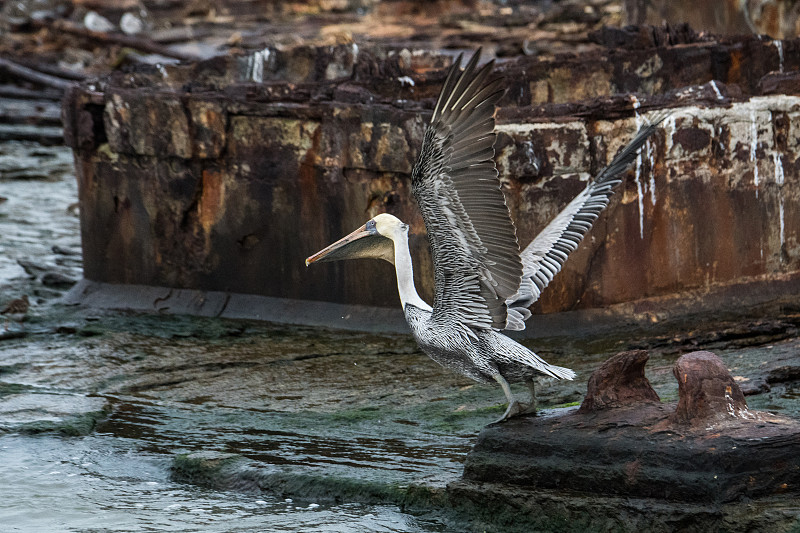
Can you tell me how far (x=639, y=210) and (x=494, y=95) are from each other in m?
2.76

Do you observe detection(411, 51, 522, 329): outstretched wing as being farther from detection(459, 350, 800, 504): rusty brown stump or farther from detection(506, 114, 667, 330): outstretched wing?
detection(459, 350, 800, 504): rusty brown stump

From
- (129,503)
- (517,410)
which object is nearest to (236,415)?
(129,503)

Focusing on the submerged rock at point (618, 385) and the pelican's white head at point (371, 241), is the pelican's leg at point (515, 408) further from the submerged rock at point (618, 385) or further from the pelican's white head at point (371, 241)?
the pelican's white head at point (371, 241)

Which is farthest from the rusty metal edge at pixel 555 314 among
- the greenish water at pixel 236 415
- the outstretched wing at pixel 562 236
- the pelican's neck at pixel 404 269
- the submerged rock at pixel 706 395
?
the submerged rock at pixel 706 395

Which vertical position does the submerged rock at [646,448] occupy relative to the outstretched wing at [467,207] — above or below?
below

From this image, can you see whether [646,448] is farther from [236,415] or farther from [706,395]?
[236,415]

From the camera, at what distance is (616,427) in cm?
408

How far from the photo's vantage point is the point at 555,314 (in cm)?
682

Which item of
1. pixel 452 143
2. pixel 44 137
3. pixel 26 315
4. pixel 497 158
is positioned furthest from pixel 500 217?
pixel 44 137

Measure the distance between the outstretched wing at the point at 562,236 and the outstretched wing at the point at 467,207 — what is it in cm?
37

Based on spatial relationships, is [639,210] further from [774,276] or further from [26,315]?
[26,315]

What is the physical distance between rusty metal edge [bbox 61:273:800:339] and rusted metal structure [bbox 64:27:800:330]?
23 millimetres

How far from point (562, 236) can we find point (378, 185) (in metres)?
2.07

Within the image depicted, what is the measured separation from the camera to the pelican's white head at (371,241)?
15.4 ft
